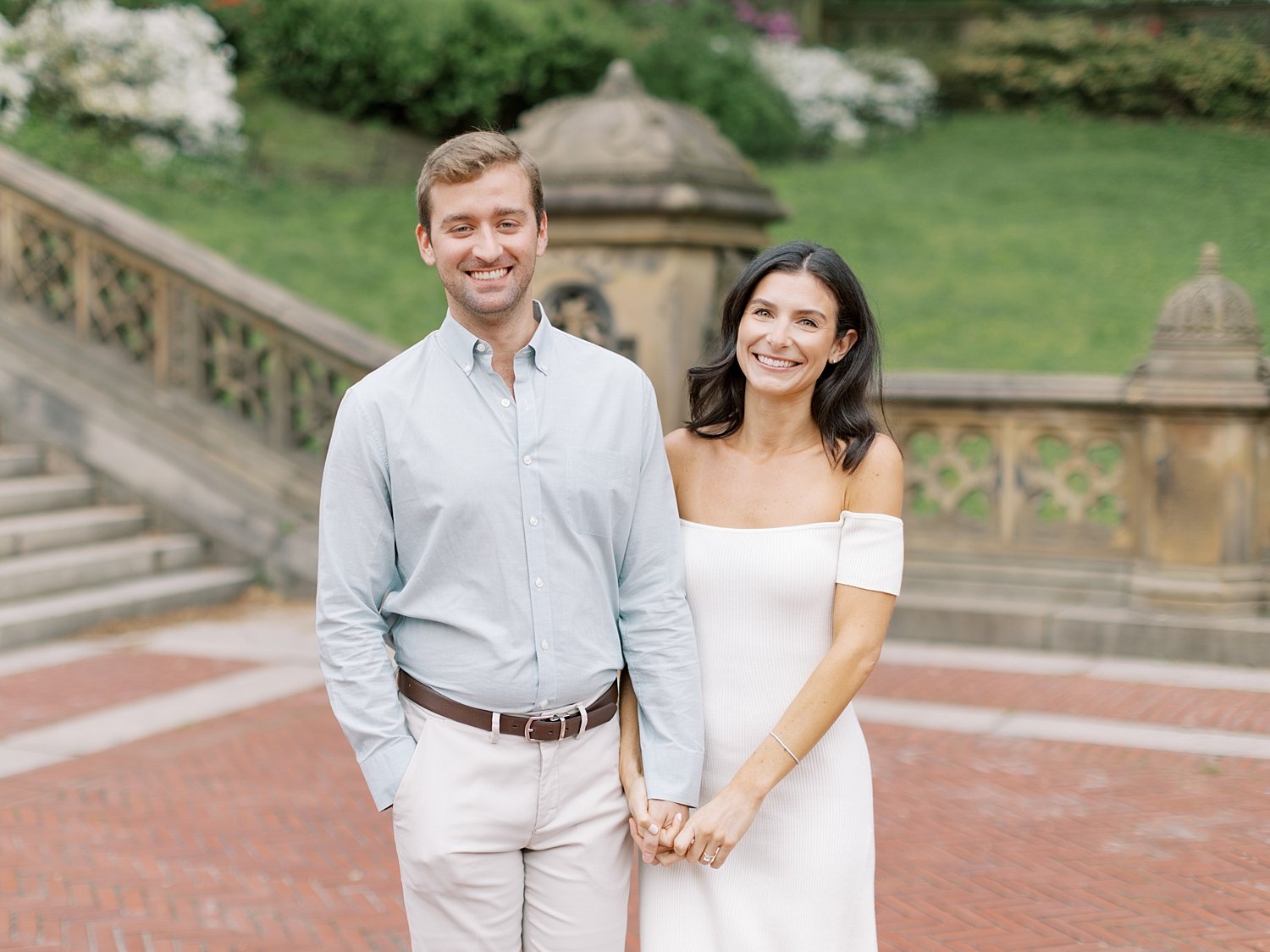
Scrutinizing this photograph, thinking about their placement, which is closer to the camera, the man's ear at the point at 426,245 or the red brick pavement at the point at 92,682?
the man's ear at the point at 426,245

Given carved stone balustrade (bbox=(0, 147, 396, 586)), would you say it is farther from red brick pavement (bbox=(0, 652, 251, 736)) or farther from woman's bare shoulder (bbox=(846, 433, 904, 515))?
woman's bare shoulder (bbox=(846, 433, 904, 515))

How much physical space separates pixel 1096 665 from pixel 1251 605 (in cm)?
95

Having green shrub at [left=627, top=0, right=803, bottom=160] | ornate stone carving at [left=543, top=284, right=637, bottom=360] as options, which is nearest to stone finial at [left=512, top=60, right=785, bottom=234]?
ornate stone carving at [left=543, top=284, right=637, bottom=360]

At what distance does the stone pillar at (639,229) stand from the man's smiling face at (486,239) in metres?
5.66

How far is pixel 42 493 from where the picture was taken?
9.17 meters

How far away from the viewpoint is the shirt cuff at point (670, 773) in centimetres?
255

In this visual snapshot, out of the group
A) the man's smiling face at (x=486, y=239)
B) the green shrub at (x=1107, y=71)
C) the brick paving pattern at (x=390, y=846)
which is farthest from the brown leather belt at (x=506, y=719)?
the green shrub at (x=1107, y=71)

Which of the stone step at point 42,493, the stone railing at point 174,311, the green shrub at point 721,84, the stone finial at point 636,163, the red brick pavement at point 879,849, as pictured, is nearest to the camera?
the red brick pavement at point 879,849

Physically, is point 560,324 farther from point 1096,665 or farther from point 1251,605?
point 1251,605

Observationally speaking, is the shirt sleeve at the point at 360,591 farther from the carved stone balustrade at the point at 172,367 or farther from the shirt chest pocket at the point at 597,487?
the carved stone balustrade at the point at 172,367

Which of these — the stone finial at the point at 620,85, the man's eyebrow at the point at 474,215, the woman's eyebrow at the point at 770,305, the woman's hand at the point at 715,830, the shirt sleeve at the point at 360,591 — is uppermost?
the stone finial at the point at 620,85

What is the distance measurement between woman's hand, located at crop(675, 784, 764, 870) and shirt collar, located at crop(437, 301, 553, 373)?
0.85 meters

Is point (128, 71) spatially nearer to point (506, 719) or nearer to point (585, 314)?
point (585, 314)

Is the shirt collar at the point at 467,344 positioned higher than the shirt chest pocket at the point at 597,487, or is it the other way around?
the shirt collar at the point at 467,344
